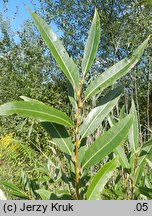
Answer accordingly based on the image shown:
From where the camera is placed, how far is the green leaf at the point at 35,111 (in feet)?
2.15

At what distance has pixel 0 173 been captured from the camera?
3.79 meters

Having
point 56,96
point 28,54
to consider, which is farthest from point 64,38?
point 56,96

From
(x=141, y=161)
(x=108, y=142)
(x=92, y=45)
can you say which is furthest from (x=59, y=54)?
(x=141, y=161)

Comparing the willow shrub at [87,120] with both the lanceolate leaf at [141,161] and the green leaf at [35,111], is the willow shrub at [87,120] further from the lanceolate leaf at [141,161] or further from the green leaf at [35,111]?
the lanceolate leaf at [141,161]

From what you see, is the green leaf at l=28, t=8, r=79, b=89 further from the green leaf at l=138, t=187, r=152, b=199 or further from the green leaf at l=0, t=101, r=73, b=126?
the green leaf at l=138, t=187, r=152, b=199

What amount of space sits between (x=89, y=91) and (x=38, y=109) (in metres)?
0.11

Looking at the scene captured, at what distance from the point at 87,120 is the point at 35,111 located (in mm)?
111

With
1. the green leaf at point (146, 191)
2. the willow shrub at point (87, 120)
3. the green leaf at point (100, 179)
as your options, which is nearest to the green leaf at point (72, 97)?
the willow shrub at point (87, 120)

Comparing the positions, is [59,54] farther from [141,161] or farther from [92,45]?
[141,161]

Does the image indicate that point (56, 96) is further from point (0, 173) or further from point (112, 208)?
point (112, 208)

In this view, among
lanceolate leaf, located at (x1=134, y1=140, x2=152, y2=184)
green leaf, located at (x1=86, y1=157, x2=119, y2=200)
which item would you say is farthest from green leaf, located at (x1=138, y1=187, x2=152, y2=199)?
green leaf, located at (x1=86, y1=157, x2=119, y2=200)

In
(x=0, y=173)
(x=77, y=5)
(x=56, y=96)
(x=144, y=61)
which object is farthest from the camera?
(x=77, y=5)

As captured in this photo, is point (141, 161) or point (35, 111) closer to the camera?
point (35, 111)

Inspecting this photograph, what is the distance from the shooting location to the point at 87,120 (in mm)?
738
